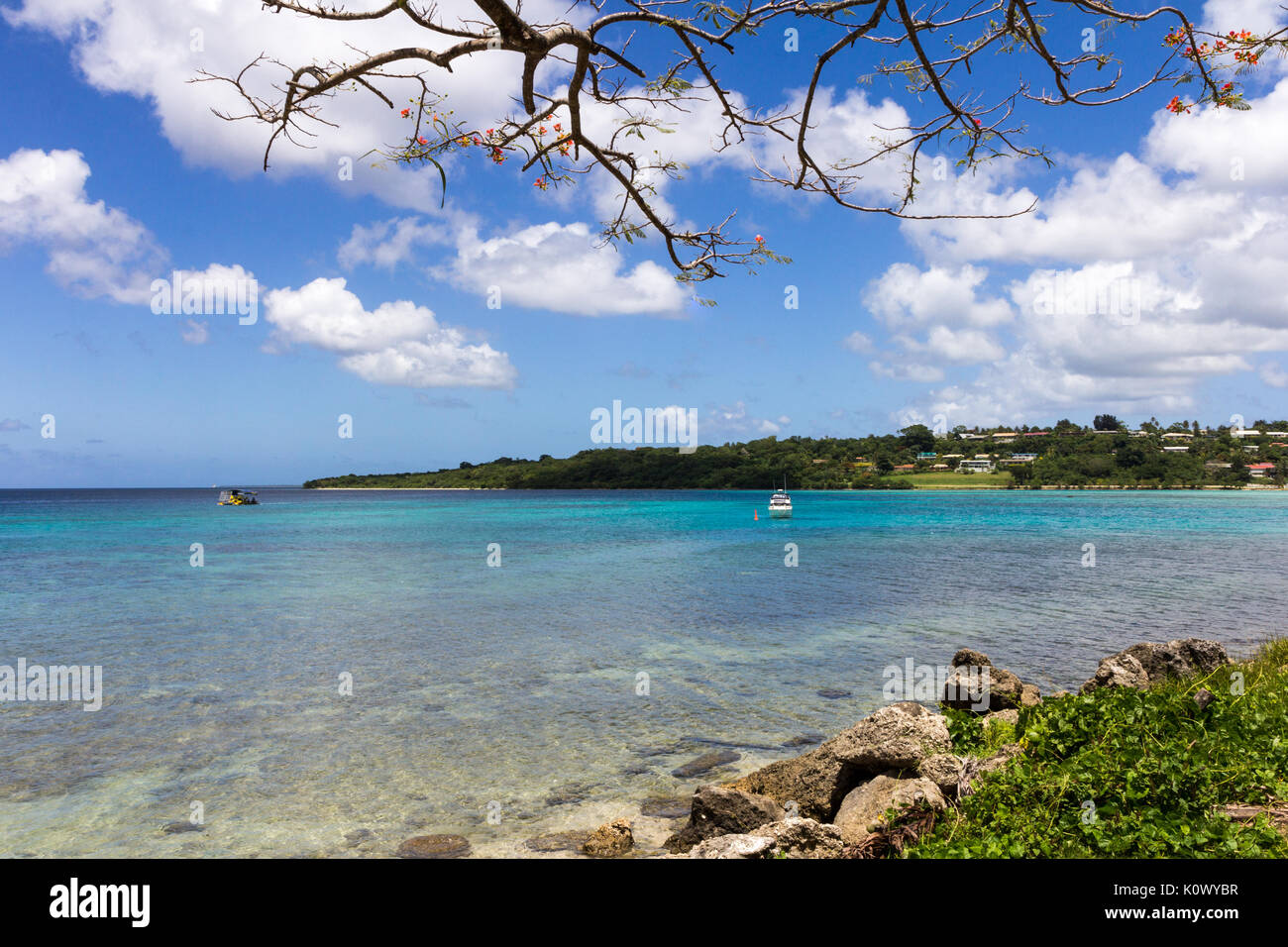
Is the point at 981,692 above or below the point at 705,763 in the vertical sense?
above

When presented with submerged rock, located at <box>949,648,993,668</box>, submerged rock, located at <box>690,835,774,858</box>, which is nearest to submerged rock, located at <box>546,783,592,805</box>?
submerged rock, located at <box>690,835,774,858</box>

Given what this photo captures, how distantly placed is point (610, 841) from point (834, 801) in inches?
95.3

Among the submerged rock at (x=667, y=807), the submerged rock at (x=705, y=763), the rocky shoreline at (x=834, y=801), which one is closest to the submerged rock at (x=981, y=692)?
the rocky shoreline at (x=834, y=801)

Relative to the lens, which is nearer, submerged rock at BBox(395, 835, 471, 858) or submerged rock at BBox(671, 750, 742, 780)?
submerged rock at BBox(395, 835, 471, 858)

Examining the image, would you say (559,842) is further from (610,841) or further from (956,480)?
(956,480)

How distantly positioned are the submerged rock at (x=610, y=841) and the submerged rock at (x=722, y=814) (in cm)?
51

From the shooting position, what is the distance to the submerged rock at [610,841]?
306 inches

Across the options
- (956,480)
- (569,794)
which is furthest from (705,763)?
(956,480)

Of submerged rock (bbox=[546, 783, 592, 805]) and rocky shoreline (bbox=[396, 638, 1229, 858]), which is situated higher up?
rocky shoreline (bbox=[396, 638, 1229, 858])

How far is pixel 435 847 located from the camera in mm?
8195

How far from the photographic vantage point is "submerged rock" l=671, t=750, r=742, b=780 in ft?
33.8

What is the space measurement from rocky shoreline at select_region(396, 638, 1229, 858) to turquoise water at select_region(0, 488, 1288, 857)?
0.54 metres

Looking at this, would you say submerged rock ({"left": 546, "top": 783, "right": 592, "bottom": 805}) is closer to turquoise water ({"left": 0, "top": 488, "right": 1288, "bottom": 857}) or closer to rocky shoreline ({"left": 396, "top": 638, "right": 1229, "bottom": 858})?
turquoise water ({"left": 0, "top": 488, "right": 1288, "bottom": 857})
